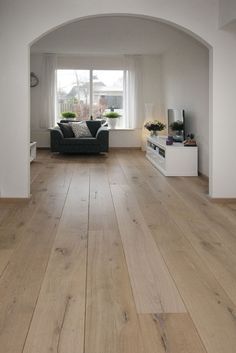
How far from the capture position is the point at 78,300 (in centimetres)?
243

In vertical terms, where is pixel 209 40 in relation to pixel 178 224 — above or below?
above

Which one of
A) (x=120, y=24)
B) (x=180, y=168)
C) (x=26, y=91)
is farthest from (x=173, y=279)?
(x=120, y=24)

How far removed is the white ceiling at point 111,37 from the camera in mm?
7319

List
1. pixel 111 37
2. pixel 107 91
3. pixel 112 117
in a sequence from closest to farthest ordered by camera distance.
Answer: pixel 111 37 < pixel 112 117 < pixel 107 91

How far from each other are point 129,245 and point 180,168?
4012mm

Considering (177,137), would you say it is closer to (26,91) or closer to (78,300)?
(26,91)

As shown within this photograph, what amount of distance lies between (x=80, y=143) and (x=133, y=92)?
8.08 ft

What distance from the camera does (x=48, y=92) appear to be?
442 inches

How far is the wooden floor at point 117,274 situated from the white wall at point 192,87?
1.85m

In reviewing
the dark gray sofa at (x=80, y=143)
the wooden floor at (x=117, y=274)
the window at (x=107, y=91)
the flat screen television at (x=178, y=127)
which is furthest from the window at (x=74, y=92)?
the wooden floor at (x=117, y=274)

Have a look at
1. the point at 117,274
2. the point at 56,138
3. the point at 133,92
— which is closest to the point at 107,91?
the point at 133,92

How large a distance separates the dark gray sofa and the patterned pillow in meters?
0.30

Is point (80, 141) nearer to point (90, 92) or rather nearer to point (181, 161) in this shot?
point (90, 92)

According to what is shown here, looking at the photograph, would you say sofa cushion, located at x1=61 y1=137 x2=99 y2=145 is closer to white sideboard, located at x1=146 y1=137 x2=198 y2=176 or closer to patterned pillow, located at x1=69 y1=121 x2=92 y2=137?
patterned pillow, located at x1=69 y1=121 x2=92 y2=137
